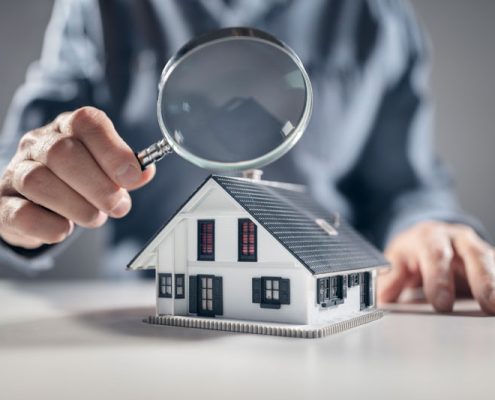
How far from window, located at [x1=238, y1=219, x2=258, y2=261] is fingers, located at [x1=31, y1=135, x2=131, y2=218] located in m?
0.58

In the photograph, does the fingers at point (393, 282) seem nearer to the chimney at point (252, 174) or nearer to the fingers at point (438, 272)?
the fingers at point (438, 272)

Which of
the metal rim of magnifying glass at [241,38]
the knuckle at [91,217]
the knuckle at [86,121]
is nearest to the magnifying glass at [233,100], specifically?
the metal rim of magnifying glass at [241,38]

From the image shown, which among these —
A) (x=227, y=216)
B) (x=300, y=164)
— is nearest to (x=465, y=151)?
(x=300, y=164)

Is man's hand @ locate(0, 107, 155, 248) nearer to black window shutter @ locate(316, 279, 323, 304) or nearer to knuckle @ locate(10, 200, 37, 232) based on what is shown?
knuckle @ locate(10, 200, 37, 232)

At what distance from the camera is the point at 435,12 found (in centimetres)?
600

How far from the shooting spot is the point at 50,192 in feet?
8.64

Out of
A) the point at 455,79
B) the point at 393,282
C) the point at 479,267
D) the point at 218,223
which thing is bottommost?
the point at 393,282

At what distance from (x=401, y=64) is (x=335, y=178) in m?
1.17

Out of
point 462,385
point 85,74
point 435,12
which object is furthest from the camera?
point 435,12

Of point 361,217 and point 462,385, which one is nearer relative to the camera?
point 462,385

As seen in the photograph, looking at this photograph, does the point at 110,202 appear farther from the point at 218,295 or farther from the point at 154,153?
the point at 218,295

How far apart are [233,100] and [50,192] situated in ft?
2.94

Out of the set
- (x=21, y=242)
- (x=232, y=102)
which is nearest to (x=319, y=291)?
(x=232, y=102)

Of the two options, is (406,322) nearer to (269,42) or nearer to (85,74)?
(269,42)
